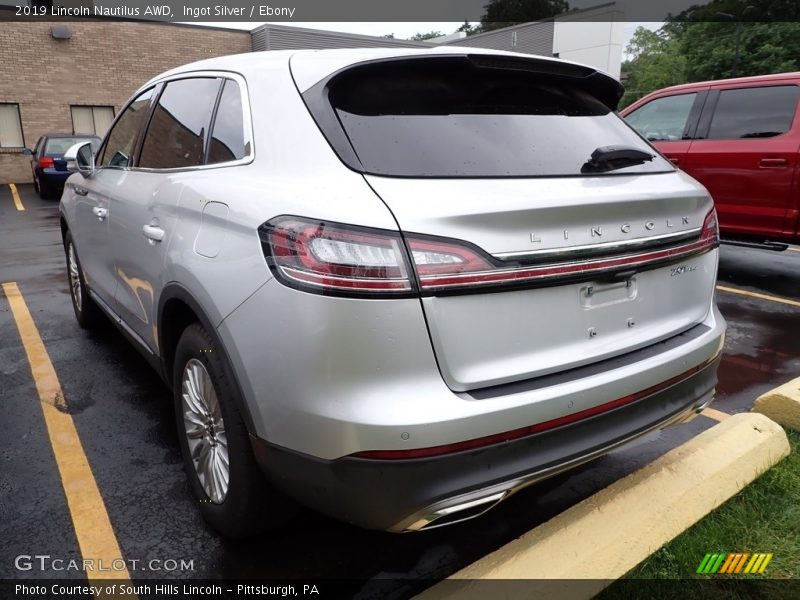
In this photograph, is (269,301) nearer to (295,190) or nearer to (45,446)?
(295,190)

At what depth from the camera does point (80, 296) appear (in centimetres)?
470

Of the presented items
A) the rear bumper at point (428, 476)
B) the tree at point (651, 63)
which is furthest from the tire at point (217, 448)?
the tree at point (651, 63)

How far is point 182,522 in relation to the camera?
8.34 ft

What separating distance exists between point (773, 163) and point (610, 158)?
4637 mm

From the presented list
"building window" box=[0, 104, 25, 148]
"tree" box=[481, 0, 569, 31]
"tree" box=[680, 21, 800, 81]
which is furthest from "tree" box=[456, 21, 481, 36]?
"building window" box=[0, 104, 25, 148]

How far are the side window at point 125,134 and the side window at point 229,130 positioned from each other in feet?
3.68

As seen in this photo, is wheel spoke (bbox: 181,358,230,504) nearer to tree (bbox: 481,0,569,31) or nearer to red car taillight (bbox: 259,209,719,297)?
red car taillight (bbox: 259,209,719,297)

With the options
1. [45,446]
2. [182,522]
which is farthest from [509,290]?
[45,446]

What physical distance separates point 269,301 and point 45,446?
6.69 feet

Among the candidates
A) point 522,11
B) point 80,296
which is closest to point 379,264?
point 80,296

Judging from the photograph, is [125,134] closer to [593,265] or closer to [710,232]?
[593,265]

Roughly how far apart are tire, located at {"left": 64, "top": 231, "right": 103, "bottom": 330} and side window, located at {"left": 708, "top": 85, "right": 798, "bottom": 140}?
6.05 meters

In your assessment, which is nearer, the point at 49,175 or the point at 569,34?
the point at 49,175

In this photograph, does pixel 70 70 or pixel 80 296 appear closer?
pixel 80 296
